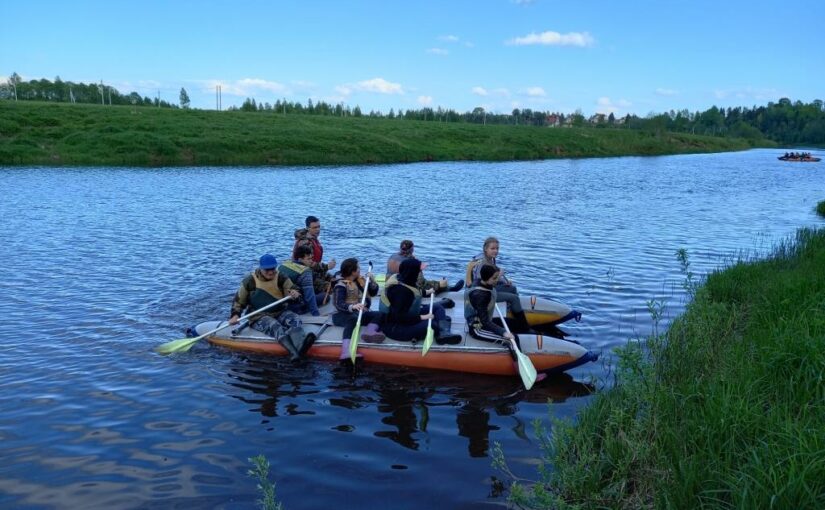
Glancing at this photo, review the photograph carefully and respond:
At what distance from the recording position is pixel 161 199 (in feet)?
93.3

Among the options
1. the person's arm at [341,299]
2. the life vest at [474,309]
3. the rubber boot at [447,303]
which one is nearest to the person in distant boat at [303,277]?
the person's arm at [341,299]

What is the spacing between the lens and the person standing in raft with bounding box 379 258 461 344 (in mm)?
9641

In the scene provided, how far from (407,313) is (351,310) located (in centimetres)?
95

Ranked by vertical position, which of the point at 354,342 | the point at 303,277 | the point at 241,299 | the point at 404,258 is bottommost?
the point at 354,342

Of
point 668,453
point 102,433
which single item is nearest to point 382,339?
point 102,433

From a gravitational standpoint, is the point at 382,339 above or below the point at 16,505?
above

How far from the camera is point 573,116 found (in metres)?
140

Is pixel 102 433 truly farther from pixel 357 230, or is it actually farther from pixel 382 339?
pixel 357 230

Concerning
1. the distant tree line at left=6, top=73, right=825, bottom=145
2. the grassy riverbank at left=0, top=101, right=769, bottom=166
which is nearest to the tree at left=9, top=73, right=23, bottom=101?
the distant tree line at left=6, top=73, right=825, bottom=145

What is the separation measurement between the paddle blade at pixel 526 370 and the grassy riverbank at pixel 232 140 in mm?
40622

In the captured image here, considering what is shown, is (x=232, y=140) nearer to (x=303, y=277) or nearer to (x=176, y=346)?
(x=303, y=277)

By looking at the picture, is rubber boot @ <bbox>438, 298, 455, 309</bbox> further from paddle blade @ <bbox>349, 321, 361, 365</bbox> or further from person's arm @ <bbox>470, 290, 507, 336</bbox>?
paddle blade @ <bbox>349, 321, 361, 365</bbox>

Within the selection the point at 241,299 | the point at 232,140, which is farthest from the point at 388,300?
the point at 232,140

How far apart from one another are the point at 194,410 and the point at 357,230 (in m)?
14.6
